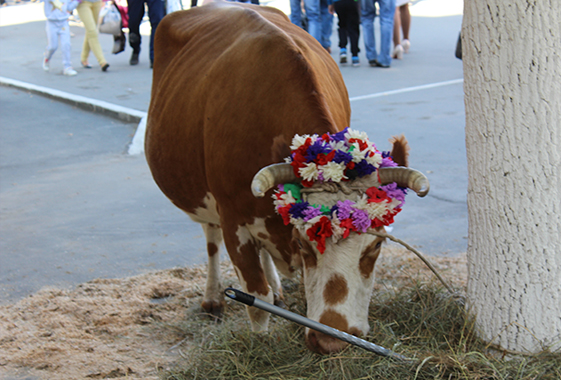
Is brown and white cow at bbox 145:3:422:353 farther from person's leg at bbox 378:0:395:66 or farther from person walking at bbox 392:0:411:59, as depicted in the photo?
person walking at bbox 392:0:411:59

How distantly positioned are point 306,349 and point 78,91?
9.24 meters

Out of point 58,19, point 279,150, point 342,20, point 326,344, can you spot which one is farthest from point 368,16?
point 326,344

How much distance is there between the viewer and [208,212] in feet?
12.5

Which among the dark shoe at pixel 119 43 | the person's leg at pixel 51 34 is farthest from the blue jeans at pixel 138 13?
the person's leg at pixel 51 34

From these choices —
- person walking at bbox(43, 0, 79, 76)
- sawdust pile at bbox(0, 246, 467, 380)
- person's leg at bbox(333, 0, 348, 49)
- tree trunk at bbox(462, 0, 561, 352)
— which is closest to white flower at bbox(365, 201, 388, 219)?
tree trunk at bbox(462, 0, 561, 352)

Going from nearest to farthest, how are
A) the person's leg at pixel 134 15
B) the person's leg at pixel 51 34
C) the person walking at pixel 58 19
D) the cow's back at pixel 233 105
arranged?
the cow's back at pixel 233 105 → the person's leg at pixel 134 15 → the person walking at pixel 58 19 → the person's leg at pixel 51 34

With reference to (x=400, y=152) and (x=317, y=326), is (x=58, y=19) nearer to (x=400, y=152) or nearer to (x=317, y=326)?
(x=400, y=152)

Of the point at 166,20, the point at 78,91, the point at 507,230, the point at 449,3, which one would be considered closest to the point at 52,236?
the point at 166,20

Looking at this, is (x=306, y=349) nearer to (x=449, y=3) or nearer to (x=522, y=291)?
(x=522, y=291)

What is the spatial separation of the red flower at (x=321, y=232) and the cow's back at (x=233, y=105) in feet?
1.60

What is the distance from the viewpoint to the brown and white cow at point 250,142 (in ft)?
8.34

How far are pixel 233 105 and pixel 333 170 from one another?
2.82 feet

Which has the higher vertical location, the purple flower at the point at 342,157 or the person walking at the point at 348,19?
the purple flower at the point at 342,157

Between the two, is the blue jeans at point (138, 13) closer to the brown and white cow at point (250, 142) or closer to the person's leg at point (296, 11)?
the person's leg at point (296, 11)
